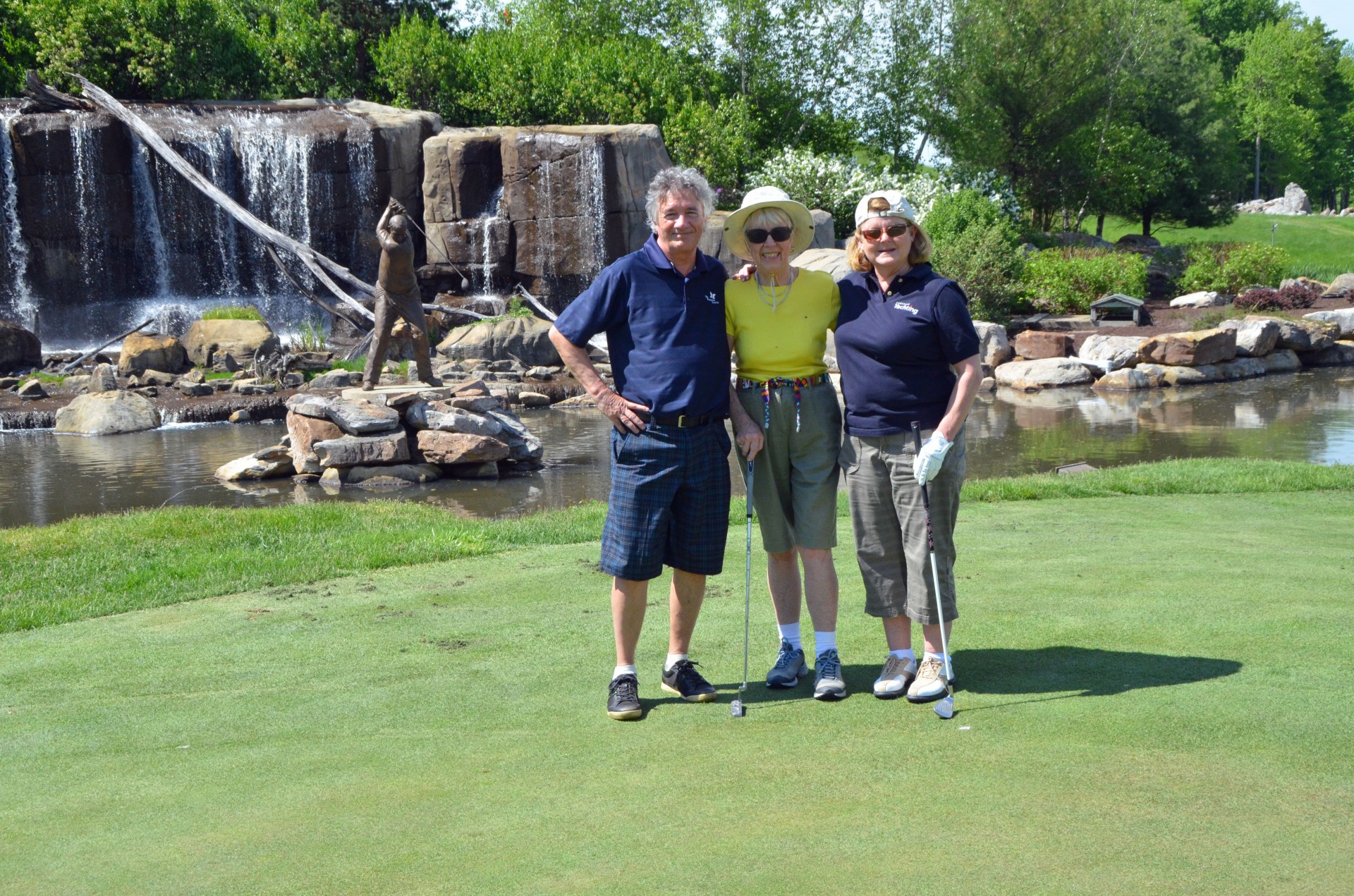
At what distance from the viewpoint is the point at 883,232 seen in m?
4.15

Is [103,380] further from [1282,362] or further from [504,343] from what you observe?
[1282,362]

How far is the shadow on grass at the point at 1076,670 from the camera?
409 centimetres

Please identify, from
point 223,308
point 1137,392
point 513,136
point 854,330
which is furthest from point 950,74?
point 854,330

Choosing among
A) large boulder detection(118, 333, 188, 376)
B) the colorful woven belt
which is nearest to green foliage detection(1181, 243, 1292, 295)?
large boulder detection(118, 333, 188, 376)

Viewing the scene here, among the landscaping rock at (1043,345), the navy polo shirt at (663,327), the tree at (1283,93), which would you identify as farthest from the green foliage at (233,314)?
the tree at (1283,93)

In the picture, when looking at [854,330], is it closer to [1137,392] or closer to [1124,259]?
[1137,392]

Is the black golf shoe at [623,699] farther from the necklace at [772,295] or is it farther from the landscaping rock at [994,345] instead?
the landscaping rock at [994,345]

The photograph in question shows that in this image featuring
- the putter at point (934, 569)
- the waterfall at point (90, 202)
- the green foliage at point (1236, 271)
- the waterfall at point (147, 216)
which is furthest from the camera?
the green foliage at point (1236, 271)

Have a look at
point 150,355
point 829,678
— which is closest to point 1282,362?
point 150,355

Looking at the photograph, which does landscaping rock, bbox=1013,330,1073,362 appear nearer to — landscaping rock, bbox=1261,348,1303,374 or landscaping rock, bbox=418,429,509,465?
landscaping rock, bbox=1261,348,1303,374

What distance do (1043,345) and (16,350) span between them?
18.1m

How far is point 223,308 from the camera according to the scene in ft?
78.3

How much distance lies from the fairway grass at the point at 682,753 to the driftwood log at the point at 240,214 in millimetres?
14122

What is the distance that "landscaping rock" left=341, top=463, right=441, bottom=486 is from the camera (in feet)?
41.1
